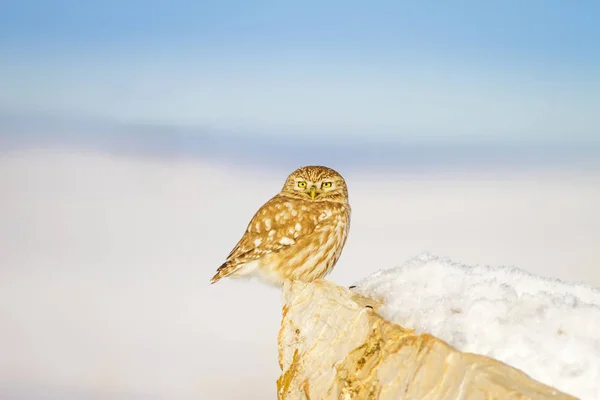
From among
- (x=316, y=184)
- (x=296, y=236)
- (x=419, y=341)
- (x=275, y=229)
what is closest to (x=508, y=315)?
(x=419, y=341)

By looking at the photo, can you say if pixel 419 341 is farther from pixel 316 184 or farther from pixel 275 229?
pixel 316 184

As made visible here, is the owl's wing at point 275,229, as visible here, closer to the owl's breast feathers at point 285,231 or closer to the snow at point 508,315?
the owl's breast feathers at point 285,231

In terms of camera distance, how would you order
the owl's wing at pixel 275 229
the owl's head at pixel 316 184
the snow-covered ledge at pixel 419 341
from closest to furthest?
the snow-covered ledge at pixel 419 341
the owl's wing at pixel 275 229
the owl's head at pixel 316 184

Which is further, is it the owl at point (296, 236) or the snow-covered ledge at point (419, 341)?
the owl at point (296, 236)

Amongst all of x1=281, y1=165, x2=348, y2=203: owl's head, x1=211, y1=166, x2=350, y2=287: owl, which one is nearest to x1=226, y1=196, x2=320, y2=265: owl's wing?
x1=211, y1=166, x2=350, y2=287: owl

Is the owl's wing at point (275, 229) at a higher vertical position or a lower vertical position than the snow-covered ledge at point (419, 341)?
higher

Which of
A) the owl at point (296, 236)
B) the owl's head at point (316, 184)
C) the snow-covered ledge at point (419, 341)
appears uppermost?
the owl's head at point (316, 184)

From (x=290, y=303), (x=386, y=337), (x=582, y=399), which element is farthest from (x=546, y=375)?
(x=290, y=303)

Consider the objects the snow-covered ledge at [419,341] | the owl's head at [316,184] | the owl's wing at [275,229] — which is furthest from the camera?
the owl's head at [316,184]

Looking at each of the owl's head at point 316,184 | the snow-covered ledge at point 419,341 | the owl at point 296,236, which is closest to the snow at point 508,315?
the snow-covered ledge at point 419,341
